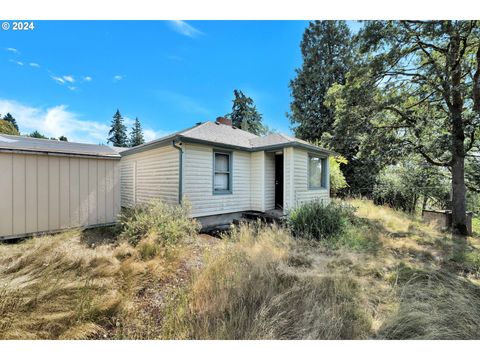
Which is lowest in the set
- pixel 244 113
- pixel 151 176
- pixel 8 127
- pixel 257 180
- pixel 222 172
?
pixel 257 180

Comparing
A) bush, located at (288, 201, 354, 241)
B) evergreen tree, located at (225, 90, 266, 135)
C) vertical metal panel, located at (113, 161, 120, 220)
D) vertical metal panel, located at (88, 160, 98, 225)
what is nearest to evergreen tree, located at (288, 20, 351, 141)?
evergreen tree, located at (225, 90, 266, 135)

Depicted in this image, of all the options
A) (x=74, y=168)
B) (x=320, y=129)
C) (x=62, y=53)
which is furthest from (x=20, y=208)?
(x=320, y=129)

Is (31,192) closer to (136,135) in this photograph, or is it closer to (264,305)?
(264,305)

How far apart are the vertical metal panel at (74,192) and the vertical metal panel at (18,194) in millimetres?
889

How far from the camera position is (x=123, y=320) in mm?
2281

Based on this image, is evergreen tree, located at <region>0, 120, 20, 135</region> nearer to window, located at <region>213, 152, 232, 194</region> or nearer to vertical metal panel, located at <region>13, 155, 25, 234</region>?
vertical metal panel, located at <region>13, 155, 25, 234</region>

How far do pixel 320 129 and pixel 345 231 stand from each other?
1311 cm

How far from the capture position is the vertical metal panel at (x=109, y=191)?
243 inches

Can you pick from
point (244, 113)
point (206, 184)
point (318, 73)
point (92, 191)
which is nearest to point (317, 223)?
point (206, 184)

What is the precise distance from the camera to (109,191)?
621 centimetres

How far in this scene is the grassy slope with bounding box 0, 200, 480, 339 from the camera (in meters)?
2.10

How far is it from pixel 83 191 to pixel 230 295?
5377mm

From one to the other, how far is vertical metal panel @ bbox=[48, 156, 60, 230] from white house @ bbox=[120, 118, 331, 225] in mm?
2721

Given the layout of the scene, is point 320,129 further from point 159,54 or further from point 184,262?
point 184,262
